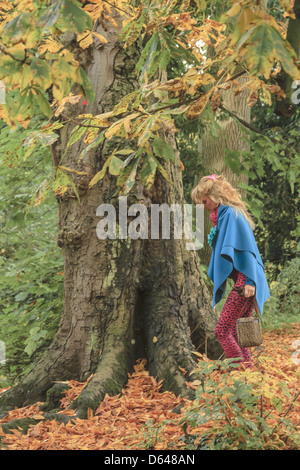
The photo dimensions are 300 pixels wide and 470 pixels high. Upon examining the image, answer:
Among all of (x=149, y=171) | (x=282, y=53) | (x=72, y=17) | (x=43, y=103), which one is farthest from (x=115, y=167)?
(x=282, y=53)

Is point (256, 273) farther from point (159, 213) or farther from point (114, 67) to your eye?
point (114, 67)

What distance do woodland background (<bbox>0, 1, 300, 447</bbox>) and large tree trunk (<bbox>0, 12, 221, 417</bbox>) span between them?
0.31 m

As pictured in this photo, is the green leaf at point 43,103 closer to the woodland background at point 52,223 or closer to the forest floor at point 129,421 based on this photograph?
the woodland background at point 52,223

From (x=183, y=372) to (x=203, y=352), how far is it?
2.24ft

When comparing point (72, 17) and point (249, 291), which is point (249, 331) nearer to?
point (249, 291)

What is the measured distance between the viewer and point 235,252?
154 inches

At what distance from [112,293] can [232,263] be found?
1091mm

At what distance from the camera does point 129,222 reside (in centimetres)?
436

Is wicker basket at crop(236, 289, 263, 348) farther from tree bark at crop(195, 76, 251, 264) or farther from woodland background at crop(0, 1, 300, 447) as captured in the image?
tree bark at crop(195, 76, 251, 264)

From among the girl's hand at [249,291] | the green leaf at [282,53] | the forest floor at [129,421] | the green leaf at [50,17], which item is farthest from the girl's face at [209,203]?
the green leaf at [50,17]

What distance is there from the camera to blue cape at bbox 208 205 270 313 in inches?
151

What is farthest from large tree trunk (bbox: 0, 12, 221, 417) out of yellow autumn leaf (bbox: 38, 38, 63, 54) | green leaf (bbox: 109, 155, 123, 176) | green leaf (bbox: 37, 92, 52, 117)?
green leaf (bbox: 37, 92, 52, 117)

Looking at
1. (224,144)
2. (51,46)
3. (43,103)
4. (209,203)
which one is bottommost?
(209,203)

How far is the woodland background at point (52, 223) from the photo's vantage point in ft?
17.9
